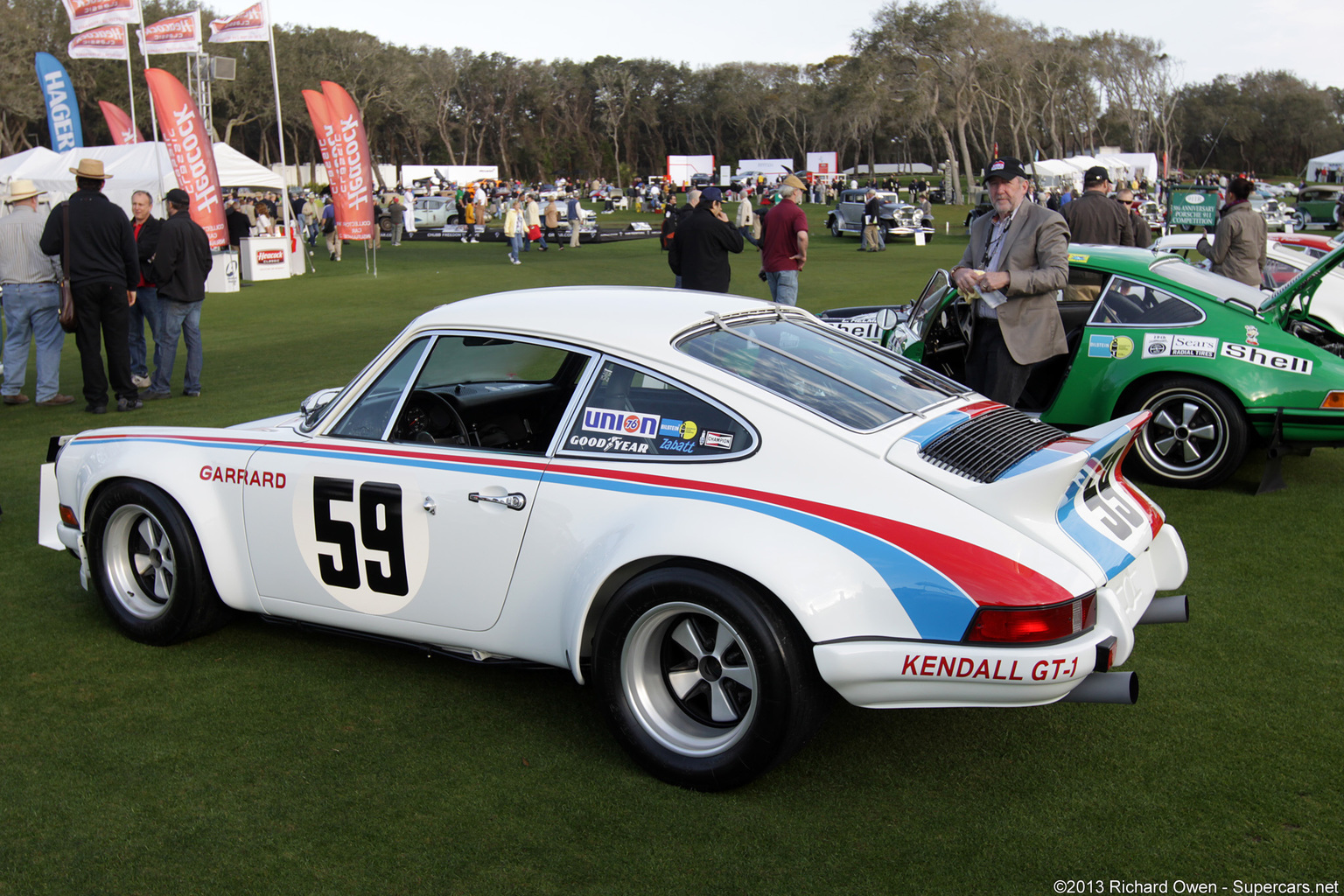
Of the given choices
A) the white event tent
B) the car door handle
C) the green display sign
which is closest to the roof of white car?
the car door handle

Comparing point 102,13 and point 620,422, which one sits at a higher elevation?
point 102,13

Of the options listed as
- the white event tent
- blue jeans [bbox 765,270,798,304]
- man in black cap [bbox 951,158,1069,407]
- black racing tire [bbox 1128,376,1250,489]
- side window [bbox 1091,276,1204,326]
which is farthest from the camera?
the white event tent

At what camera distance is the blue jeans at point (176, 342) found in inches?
391

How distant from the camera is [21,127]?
61750 mm

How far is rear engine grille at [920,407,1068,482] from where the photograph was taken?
3.12 meters

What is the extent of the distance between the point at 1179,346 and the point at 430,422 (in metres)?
4.57

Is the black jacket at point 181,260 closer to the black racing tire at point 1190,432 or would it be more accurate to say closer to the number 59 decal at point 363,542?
the number 59 decal at point 363,542

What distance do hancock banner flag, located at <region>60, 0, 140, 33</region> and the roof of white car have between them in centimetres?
2358

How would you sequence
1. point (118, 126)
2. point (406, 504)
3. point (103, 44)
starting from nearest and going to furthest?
point (406, 504) → point (103, 44) → point (118, 126)

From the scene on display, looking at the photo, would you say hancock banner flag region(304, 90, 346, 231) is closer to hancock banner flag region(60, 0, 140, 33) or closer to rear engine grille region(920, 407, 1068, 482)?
hancock banner flag region(60, 0, 140, 33)

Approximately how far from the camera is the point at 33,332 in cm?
977

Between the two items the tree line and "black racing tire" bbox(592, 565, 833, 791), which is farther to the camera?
the tree line

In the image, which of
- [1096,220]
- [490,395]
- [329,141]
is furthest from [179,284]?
[329,141]

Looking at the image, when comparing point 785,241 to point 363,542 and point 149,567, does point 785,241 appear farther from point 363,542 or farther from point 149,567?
point 363,542
